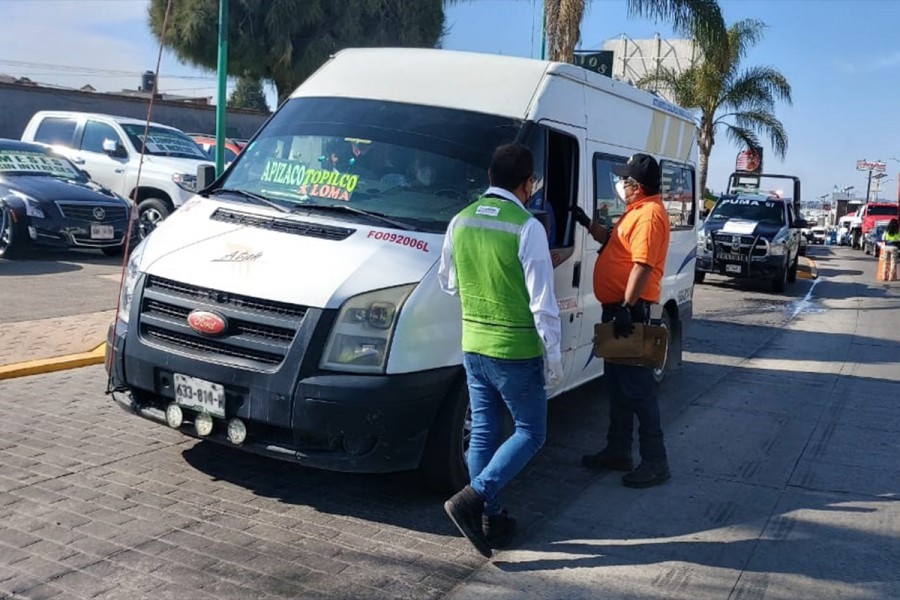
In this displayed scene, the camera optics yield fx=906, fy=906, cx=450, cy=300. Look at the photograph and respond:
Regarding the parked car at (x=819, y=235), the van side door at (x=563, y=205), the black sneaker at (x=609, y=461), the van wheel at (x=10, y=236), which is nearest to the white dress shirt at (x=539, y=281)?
the van side door at (x=563, y=205)

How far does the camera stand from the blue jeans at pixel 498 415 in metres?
4.26

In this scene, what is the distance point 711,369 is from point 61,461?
6.71 meters

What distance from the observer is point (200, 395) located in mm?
4625

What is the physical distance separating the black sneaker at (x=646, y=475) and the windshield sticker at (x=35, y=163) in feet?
36.1

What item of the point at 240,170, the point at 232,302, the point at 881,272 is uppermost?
the point at 240,170

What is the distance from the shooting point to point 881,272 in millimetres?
24062

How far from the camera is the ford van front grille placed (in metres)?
4.50

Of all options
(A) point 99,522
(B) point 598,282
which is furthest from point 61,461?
(B) point 598,282

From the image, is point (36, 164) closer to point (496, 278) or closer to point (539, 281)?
point (496, 278)

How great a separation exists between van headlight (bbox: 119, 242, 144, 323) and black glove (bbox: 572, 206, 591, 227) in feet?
8.77

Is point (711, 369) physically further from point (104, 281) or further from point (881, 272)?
point (881, 272)

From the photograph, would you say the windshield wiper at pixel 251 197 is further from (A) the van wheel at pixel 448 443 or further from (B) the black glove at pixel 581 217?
(B) the black glove at pixel 581 217

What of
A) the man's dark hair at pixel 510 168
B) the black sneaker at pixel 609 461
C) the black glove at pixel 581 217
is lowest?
the black sneaker at pixel 609 461

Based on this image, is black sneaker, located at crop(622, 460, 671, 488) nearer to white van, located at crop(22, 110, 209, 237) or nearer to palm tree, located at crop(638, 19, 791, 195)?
white van, located at crop(22, 110, 209, 237)
